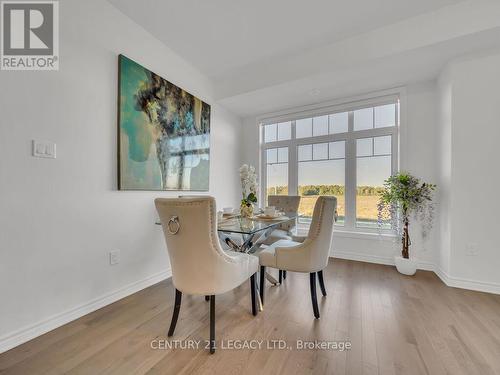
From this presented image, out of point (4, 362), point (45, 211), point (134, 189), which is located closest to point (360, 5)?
point (134, 189)

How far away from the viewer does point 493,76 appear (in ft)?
7.24

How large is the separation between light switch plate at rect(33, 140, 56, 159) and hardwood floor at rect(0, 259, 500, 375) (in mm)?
1290

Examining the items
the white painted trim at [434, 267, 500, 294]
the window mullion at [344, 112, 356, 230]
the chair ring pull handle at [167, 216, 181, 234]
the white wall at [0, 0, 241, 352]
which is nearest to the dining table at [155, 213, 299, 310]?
the chair ring pull handle at [167, 216, 181, 234]

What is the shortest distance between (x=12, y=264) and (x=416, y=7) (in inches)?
153

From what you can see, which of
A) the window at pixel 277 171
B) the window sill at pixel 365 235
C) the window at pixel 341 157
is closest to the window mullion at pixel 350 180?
the window at pixel 341 157

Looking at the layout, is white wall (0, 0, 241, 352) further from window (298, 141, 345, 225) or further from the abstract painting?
window (298, 141, 345, 225)

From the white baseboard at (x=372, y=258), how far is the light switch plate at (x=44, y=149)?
3599 millimetres

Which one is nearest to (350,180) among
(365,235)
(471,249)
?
(365,235)

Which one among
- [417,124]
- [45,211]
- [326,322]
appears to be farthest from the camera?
[417,124]

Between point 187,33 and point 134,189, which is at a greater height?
point 187,33

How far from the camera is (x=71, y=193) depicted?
171 centimetres

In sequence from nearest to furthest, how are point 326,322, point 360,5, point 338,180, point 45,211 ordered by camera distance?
point 45,211 → point 326,322 → point 360,5 → point 338,180

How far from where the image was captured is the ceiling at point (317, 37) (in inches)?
78.4

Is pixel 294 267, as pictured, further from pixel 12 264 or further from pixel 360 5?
pixel 360 5
